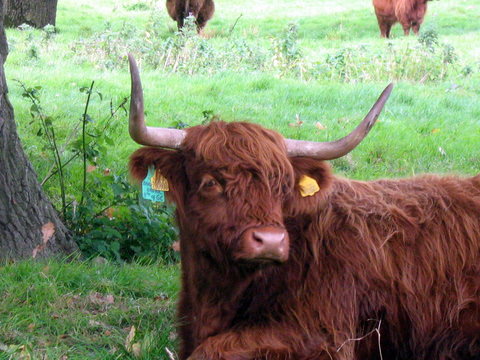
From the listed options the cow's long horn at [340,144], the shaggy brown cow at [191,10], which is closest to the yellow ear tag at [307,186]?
the cow's long horn at [340,144]

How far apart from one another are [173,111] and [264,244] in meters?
5.67

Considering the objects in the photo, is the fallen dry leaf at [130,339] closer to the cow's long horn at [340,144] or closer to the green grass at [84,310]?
the green grass at [84,310]

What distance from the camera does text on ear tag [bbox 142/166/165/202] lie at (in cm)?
420

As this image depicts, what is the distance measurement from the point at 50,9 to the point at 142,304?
15590mm

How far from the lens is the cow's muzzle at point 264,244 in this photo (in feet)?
11.8

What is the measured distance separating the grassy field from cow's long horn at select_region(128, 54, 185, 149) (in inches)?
44.2

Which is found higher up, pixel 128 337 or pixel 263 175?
pixel 263 175

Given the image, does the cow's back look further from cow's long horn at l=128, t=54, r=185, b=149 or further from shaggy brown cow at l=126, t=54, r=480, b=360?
cow's long horn at l=128, t=54, r=185, b=149

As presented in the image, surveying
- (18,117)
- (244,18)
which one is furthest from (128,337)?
(244,18)

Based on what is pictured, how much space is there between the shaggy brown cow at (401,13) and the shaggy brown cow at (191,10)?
203 inches

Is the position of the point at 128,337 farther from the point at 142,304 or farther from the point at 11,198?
the point at 11,198

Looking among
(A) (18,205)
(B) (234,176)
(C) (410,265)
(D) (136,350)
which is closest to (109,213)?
(A) (18,205)

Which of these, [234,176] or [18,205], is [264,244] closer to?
[234,176]

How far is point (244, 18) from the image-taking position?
24531 millimetres
